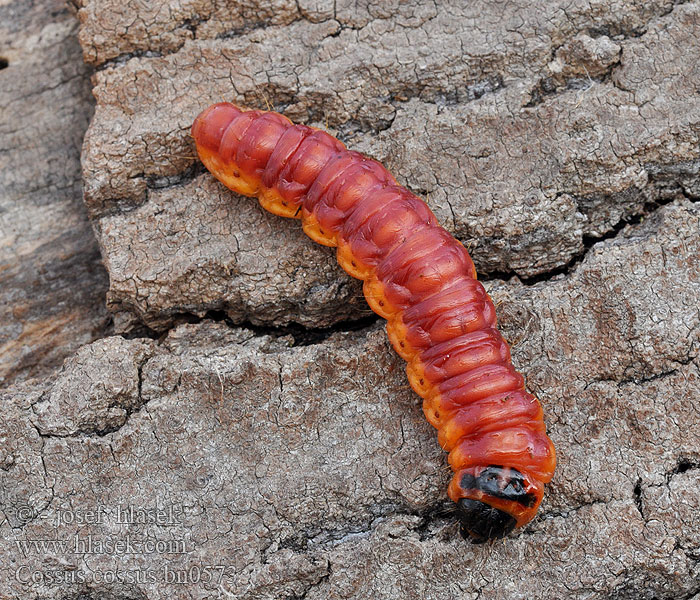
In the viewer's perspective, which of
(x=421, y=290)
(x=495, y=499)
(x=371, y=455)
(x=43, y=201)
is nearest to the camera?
(x=495, y=499)

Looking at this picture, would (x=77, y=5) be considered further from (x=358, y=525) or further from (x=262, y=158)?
(x=358, y=525)

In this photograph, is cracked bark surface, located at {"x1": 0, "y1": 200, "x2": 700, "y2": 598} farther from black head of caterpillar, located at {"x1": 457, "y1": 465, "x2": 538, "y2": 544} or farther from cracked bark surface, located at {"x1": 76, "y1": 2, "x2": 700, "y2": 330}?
cracked bark surface, located at {"x1": 76, "y1": 2, "x2": 700, "y2": 330}

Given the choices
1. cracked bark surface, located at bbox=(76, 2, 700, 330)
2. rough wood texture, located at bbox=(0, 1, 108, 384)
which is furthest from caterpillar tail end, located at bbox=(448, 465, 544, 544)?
rough wood texture, located at bbox=(0, 1, 108, 384)

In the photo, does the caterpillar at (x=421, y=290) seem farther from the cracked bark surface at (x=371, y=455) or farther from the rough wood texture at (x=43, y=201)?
the rough wood texture at (x=43, y=201)

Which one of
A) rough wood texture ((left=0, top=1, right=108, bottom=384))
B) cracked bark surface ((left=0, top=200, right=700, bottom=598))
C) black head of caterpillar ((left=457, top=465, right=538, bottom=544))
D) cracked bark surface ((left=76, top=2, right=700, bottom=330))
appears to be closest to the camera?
black head of caterpillar ((left=457, top=465, right=538, bottom=544))

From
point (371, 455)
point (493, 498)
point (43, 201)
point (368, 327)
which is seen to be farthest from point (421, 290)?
point (43, 201)

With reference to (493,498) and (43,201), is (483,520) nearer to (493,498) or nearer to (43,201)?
(493,498)

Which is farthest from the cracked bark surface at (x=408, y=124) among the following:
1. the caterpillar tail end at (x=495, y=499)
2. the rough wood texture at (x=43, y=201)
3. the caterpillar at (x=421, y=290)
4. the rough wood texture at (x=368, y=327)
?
the caterpillar tail end at (x=495, y=499)
